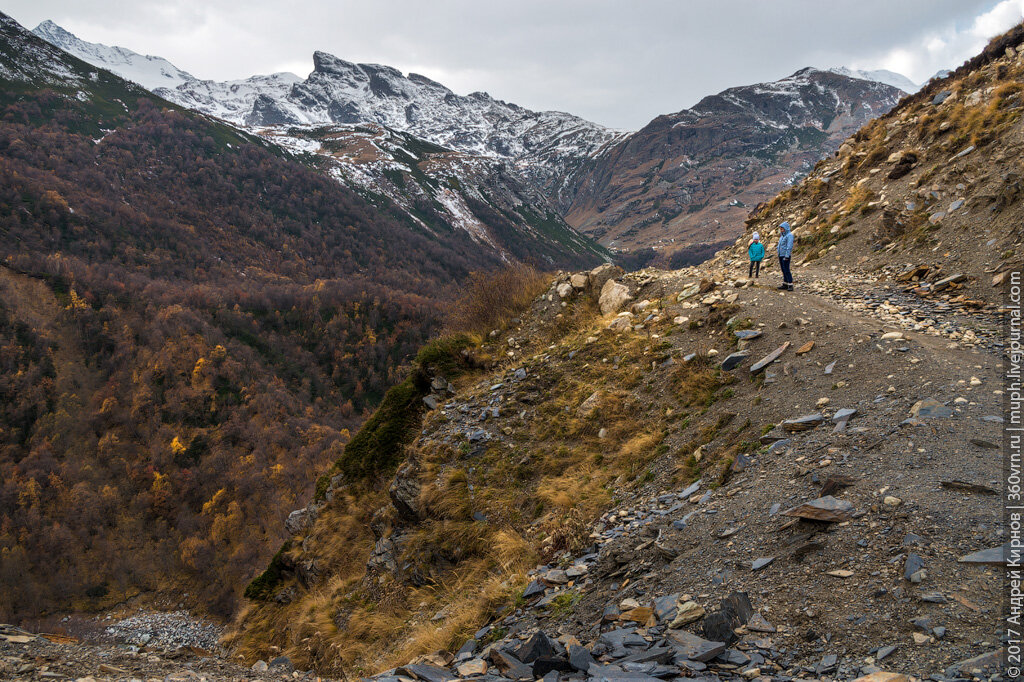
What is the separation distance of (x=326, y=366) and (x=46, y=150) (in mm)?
166493

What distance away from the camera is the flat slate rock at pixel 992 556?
12.5 ft

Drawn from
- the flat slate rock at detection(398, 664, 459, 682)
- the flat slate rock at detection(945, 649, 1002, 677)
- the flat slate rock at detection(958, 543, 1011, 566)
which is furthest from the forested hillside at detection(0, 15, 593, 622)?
the flat slate rock at detection(945, 649, 1002, 677)

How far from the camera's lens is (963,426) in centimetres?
561

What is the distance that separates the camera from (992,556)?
3.87 m

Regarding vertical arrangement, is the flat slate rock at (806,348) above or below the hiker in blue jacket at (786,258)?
below

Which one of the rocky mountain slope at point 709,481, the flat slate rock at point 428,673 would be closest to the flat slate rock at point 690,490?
the rocky mountain slope at point 709,481

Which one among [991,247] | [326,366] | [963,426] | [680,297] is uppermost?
[991,247]

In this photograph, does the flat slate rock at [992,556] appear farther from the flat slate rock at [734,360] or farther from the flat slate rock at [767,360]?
the flat slate rock at [734,360]

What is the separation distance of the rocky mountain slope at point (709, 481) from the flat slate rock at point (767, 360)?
0.08m

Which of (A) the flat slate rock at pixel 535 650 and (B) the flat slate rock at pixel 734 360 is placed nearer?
(A) the flat slate rock at pixel 535 650

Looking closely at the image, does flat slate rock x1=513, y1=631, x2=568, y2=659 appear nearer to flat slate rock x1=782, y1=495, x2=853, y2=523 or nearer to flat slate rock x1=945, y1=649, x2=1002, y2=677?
flat slate rock x1=782, y1=495, x2=853, y2=523

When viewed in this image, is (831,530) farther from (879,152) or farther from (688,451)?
(879,152)

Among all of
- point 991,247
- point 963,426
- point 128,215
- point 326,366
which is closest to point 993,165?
point 991,247

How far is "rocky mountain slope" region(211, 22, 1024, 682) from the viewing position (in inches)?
164
